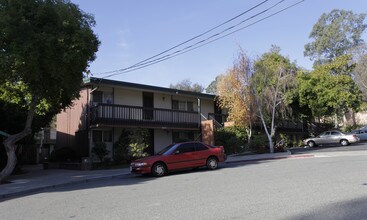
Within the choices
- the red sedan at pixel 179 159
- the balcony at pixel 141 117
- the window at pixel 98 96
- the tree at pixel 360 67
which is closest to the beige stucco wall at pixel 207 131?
the balcony at pixel 141 117

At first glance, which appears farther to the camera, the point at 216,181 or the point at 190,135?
the point at 190,135

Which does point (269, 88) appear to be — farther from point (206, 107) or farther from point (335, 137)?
point (335, 137)

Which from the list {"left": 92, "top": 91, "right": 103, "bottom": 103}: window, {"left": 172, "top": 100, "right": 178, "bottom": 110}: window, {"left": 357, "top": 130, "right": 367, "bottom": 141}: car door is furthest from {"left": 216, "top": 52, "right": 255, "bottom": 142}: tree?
{"left": 357, "top": 130, "right": 367, "bottom": 141}: car door

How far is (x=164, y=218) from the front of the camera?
8258 millimetres

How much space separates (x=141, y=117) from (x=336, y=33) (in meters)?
43.1

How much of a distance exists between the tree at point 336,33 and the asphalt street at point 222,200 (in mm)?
49629

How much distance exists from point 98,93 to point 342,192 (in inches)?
794

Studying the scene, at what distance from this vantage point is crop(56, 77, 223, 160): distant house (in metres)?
25.9

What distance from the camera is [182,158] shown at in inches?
730

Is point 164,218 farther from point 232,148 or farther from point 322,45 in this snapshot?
point 322,45

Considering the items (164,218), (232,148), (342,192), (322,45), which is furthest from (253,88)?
(322,45)

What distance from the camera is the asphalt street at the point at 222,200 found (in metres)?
8.40

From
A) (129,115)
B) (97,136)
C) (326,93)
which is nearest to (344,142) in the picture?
(326,93)

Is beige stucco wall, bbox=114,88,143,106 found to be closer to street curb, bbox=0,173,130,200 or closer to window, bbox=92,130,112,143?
window, bbox=92,130,112,143
